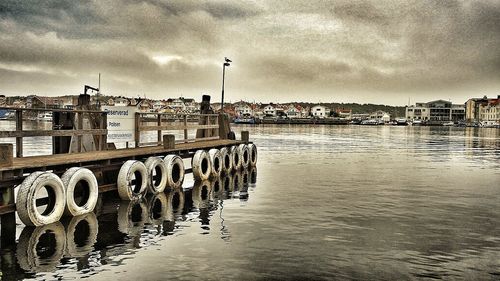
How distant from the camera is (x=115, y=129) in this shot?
56.5 feet

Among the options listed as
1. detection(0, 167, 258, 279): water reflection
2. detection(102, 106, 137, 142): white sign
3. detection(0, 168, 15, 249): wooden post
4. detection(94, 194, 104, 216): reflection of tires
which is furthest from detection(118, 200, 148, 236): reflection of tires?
detection(102, 106, 137, 142): white sign

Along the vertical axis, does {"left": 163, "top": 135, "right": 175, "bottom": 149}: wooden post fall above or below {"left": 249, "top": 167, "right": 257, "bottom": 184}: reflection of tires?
above

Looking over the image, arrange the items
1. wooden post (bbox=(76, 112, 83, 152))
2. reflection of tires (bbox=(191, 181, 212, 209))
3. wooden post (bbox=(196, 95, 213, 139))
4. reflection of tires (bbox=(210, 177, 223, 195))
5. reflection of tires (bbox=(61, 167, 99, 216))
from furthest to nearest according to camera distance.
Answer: wooden post (bbox=(196, 95, 213, 139)) < reflection of tires (bbox=(210, 177, 223, 195)) < reflection of tires (bbox=(191, 181, 212, 209)) < wooden post (bbox=(76, 112, 83, 152)) < reflection of tires (bbox=(61, 167, 99, 216))

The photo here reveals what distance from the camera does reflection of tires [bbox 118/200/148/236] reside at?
40.0 ft

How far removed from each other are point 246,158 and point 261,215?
13236mm

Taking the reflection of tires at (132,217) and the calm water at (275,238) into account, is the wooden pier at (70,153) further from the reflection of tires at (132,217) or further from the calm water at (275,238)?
the reflection of tires at (132,217)

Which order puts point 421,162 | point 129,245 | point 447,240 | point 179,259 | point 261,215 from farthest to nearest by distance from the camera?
point 421,162 → point 261,215 → point 447,240 → point 129,245 → point 179,259

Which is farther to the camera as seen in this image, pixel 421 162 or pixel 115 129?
pixel 421 162

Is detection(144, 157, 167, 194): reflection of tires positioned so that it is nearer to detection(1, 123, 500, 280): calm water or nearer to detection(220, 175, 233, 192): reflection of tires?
detection(1, 123, 500, 280): calm water

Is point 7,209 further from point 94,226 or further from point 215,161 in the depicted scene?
point 215,161

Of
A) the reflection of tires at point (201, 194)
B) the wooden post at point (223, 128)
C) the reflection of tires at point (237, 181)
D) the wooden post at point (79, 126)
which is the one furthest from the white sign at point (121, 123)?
the wooden post at point (223, 128)

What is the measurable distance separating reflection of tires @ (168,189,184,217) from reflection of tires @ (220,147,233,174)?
213 inches

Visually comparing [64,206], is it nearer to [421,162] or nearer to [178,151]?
[178,151]

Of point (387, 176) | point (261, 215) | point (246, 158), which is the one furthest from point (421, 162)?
point (261, 215)
